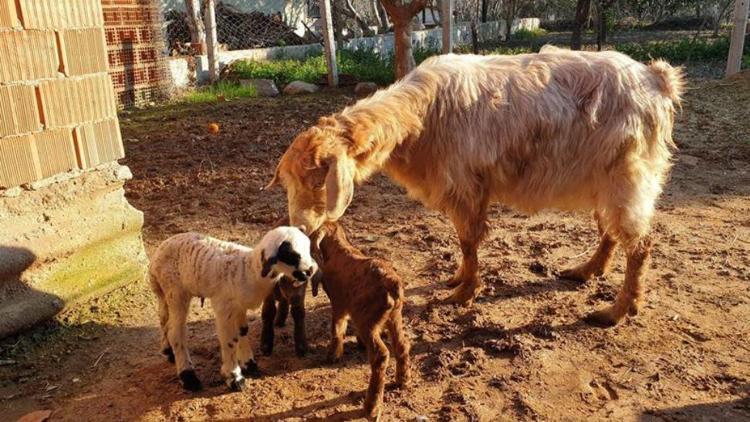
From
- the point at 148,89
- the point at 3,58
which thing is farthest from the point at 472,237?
the point at 148,89

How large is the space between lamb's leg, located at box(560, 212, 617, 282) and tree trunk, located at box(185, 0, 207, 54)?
1017cm

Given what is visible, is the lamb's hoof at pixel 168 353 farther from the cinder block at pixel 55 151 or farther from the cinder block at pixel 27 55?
the cinder block at pixel 27 55

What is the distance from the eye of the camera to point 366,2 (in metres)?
21.9

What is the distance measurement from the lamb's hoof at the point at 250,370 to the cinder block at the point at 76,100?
204 cm

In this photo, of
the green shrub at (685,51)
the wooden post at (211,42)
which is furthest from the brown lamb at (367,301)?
the green shrub at (685,51)

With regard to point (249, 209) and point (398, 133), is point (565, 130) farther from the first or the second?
point (249, 209)

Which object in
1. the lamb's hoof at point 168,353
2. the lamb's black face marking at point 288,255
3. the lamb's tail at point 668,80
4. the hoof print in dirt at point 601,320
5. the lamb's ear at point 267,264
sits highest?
the lamb's tail at point 668,80

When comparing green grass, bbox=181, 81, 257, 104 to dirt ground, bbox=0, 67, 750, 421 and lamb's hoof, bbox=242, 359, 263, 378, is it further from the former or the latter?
lamb's hoof, bbox=242, 359, 263, 378

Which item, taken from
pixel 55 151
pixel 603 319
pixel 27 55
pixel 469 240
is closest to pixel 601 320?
pixel 603 319

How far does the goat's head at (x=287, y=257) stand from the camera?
2984 millimetres

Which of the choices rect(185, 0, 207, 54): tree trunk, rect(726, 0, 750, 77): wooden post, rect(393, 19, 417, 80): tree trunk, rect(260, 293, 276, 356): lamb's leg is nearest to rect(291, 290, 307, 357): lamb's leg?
rect(260, 293, 276, 356): lamb's leg

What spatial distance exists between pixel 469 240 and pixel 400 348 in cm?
123

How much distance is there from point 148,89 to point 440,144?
8576 mm

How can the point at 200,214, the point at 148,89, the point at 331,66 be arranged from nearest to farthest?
the point at 200,214 < the point at 148,89 < the point at 331,66
